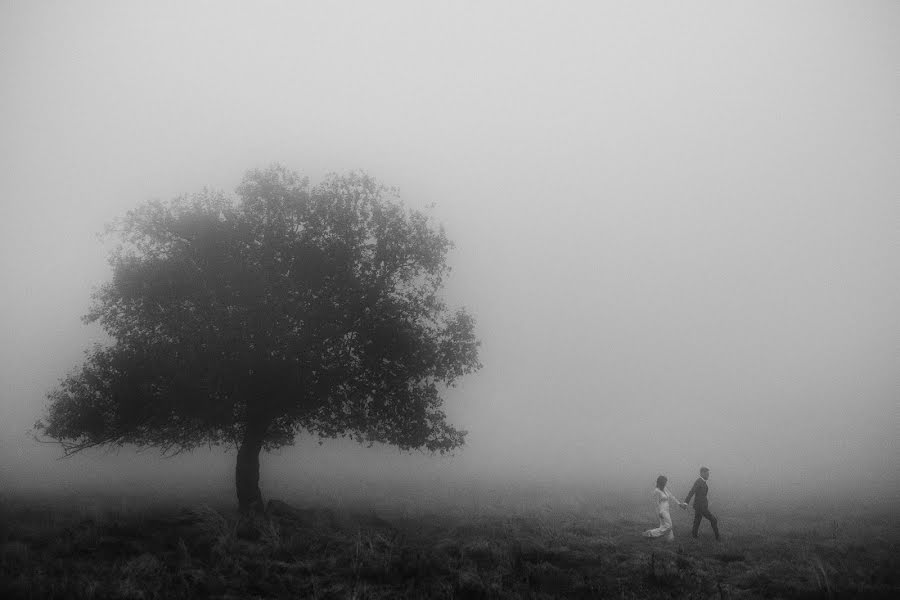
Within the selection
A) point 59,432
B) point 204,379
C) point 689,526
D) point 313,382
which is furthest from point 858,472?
point 59,432

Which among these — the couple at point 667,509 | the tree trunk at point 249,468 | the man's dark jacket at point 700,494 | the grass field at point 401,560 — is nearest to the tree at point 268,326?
the tree trunk at point 249,468

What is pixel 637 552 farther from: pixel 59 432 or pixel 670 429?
pixel 670 429

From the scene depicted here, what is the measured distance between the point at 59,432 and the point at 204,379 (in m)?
10.0

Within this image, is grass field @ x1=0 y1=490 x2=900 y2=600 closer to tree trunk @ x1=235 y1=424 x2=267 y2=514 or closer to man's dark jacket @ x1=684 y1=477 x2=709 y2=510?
man's dark jacket @ x1=684 y1=477 x2=709 y2=510

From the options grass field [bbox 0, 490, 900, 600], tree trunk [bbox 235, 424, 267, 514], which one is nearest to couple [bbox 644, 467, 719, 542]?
grass field [bbox 0, 490, 900, 600]

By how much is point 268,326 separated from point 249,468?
6.52m

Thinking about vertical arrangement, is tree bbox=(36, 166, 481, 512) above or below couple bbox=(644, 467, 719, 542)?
above

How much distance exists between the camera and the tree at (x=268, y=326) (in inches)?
709

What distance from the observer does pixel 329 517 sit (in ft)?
58.0

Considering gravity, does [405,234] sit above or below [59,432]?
above

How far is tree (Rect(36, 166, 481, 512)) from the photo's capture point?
18016 millimetres

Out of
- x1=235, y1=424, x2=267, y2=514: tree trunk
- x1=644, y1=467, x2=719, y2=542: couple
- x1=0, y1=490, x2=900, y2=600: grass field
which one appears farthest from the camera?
x1=235, y1=424, x2=267, y2=514: tree trunk

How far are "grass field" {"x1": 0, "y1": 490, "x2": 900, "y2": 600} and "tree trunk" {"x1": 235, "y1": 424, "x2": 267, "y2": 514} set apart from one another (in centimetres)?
211

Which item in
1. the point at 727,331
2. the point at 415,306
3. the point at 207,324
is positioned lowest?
the point at 207,324
